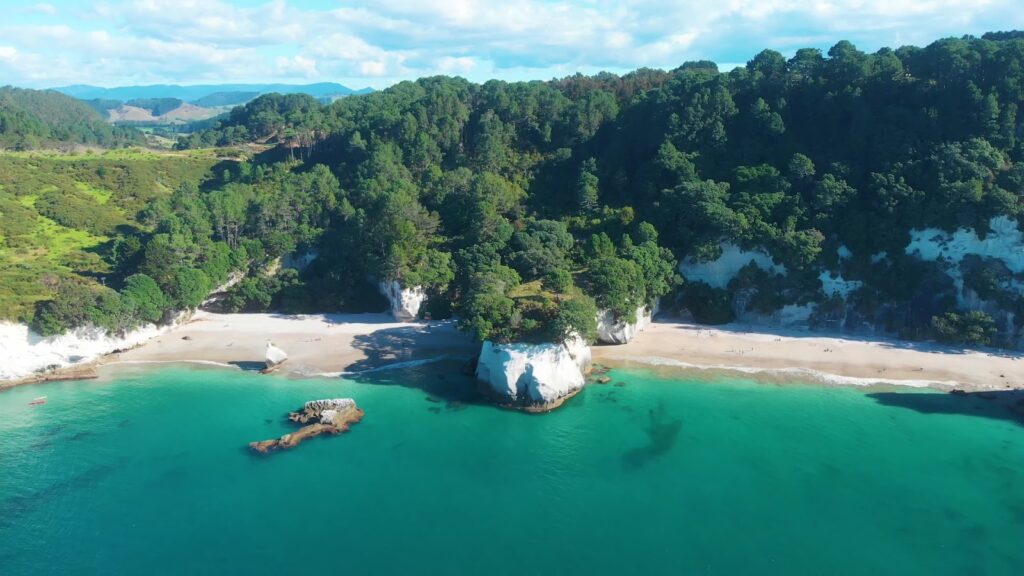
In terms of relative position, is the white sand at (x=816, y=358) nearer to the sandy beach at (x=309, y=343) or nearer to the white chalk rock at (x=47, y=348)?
the sandy beach at (x=309, y=343)

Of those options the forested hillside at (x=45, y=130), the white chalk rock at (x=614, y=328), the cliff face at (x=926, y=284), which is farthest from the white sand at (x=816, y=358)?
the forested hillside at (x=45, y=130)

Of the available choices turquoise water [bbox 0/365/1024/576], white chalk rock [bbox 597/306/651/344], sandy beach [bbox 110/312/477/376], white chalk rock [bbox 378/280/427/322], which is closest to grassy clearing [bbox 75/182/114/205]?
sandy beach [bbox 110/312/477/376]

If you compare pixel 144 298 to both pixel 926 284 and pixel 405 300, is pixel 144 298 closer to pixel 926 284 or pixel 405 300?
pixel 405 300

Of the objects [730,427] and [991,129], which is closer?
[730,427]

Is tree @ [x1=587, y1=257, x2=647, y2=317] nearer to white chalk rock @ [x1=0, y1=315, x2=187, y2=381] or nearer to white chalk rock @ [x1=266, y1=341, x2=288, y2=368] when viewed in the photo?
white chalk rock @ [x1=266, y1=341, x2=288, y2=368]

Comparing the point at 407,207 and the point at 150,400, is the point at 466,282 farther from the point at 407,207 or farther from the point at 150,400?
the point at 150,400

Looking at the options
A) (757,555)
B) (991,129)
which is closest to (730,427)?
(757,555)

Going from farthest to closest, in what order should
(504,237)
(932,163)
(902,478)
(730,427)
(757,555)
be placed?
(504,237)
(932,163)
(730,427)
(902,478)
(757,555)
